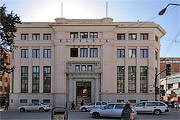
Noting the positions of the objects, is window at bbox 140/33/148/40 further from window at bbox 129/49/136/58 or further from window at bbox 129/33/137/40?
window at bbox 129/49/136/58

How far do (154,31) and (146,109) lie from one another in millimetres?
19469

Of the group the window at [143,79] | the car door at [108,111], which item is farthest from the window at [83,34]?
the car door at [108,111]

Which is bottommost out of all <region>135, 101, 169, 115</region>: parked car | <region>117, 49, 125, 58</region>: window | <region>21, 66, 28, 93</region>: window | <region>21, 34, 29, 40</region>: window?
<region>135, 101, 169, 115</region>: parked car

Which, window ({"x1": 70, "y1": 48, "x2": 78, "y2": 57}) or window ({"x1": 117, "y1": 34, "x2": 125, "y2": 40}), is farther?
window ({"x1": 117, "y1": 34, "x2": 125, "y2": 40})

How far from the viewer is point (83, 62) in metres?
41.1

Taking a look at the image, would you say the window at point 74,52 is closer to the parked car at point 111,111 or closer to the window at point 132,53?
the window at point 132,53

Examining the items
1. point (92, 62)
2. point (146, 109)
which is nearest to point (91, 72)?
point (92, 62)

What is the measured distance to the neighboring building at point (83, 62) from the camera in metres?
41.2

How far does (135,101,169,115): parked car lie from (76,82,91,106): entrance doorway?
16434 millimetres

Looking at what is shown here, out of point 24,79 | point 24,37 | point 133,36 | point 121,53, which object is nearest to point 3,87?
point 24,79

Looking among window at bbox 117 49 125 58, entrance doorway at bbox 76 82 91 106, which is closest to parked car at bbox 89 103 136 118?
entrance doorway at bbox 76 82 91 106

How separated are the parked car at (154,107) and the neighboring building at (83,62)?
14.5 meters

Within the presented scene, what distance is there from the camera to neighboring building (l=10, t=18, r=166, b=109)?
41.2 metres

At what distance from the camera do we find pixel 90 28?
41719mm
